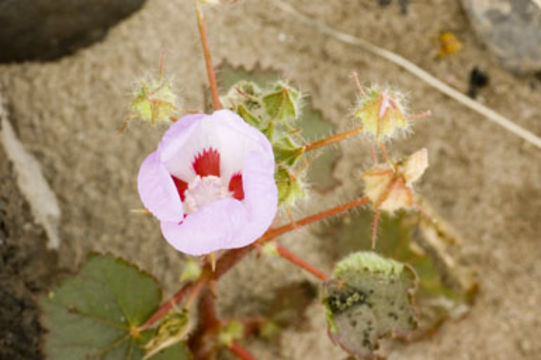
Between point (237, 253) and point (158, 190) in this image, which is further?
point (237, 253)

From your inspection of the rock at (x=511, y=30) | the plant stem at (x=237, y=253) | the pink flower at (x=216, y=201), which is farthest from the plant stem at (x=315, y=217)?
the rock at (x=511, y=30)

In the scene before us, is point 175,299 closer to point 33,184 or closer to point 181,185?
point 181,185

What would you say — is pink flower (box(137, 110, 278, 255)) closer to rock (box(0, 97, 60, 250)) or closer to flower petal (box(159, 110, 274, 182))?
flower petal (box(159, 110, 274, 182))

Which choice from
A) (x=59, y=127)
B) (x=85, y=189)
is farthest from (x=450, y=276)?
(x=59, y=127)

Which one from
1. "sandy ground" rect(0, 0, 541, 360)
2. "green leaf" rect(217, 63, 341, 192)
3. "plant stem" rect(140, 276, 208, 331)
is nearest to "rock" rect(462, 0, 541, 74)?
"sandy ground" rect(0, 0, 541, 360)

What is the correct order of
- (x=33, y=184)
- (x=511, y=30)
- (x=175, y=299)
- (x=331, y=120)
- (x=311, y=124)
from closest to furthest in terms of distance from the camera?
(x=175, y=299) < (x=311, y=124) < (x=33, y=184) < (x=331, y=120) < (x=511, y=30)

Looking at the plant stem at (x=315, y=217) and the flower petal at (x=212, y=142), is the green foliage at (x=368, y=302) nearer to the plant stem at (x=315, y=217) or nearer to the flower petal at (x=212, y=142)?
the plant stem at (x=315, y=217)

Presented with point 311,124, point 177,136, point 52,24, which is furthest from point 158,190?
point 52,24
